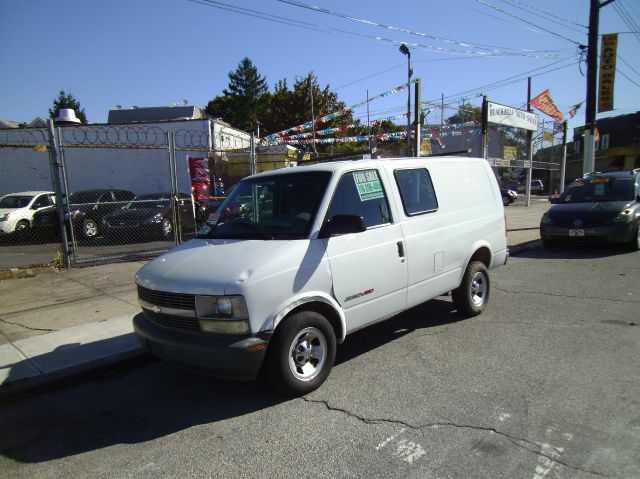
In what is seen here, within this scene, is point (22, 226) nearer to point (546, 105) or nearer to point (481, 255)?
point (481, 255)

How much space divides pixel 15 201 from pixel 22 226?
1230mm

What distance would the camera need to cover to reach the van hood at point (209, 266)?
3.31 m

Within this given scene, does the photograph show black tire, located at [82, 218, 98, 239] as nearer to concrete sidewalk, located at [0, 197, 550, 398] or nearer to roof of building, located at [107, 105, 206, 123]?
concrete sidewalk, located at [0, 197, 550, 398]

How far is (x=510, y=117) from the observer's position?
66.5ft

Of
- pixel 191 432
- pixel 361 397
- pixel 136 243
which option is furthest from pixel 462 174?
pixel 136 243

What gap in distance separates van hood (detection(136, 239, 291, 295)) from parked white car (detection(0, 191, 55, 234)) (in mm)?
12700

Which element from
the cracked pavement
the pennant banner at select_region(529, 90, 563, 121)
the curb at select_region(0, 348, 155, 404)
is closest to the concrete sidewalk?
the curb at select_region(0, 348, 155, 404)

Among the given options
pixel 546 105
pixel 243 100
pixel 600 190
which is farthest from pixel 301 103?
pixel 600 190

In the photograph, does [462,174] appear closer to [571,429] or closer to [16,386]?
[571,429]

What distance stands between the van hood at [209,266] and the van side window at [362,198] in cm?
69

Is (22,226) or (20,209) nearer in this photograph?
(22,226)

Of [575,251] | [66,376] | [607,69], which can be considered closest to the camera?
[66,376]

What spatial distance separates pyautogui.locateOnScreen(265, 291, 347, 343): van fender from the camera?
3.38m

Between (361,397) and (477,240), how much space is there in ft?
9.27
